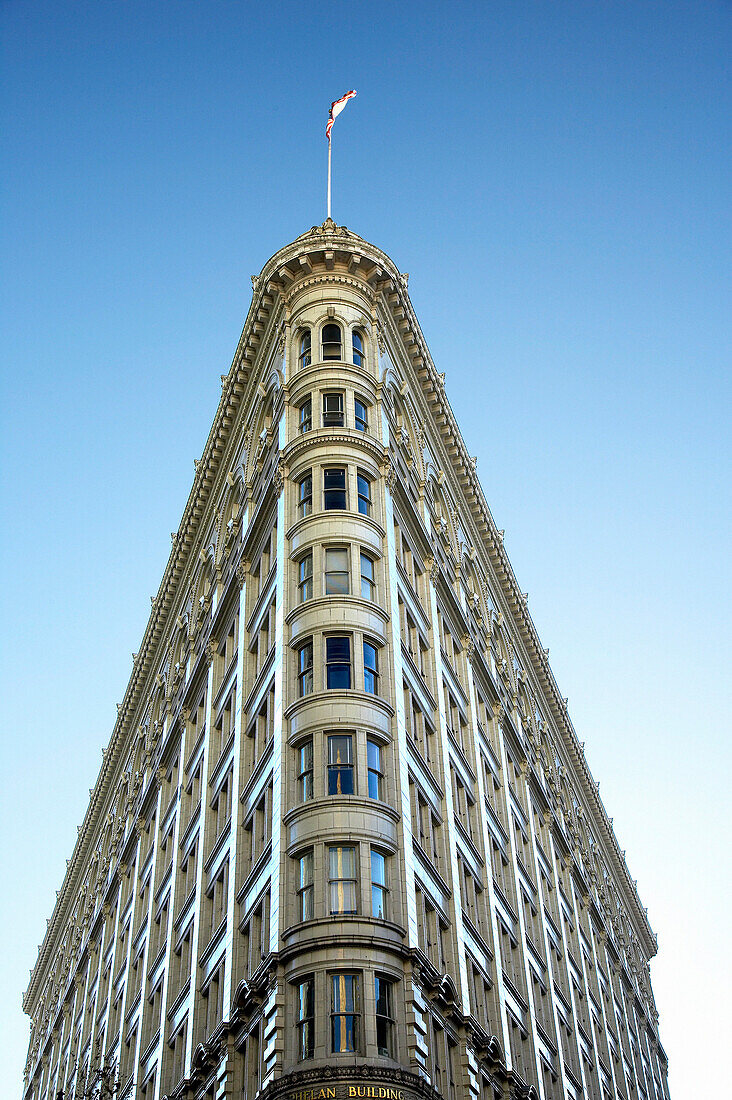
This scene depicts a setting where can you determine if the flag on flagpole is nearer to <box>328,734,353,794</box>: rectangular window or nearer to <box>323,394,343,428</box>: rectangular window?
<box>323,394,343,428</box>: rectangular window

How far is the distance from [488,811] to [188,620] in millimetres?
→ 25091

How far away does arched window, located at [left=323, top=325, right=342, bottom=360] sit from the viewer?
2425 inches

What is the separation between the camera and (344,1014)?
38.2 m

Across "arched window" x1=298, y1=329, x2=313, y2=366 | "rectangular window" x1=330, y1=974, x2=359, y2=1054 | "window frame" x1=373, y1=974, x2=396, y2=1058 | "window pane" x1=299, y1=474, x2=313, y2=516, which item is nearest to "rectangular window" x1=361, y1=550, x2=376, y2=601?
"window pane" x1=299, y1=474, x2=313, y2=516

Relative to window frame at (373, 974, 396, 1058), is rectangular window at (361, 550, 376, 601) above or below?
above

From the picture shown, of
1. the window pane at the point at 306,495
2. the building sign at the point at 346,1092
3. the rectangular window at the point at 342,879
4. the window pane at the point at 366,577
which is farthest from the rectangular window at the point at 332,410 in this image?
the building sign at the point at 346,1092

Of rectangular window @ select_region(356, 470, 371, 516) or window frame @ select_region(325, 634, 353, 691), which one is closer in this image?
window frame @ select_region(325, 634, 353, 691)

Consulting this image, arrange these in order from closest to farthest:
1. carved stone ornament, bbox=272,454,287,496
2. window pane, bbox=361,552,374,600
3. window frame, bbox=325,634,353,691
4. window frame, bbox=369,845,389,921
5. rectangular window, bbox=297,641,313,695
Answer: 1. window frame, bbox=369,845,389,921
2. window frame, bbox=325,634,353,691
3. rectangular window, bbox=297,641,313,695
4. window pane, bbox=361,552,374,600
5. carved stone ornament, bbox=272,454,287,496

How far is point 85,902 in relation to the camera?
100 metres

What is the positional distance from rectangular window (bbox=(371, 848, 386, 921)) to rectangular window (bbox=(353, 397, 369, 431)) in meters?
22.0

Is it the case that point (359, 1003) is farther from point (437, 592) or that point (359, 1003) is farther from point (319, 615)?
point (437, 592)

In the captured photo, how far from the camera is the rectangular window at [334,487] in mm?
54031

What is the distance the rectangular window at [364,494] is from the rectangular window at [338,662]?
7219mm

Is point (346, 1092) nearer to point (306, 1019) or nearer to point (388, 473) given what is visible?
point (306, 1019)
